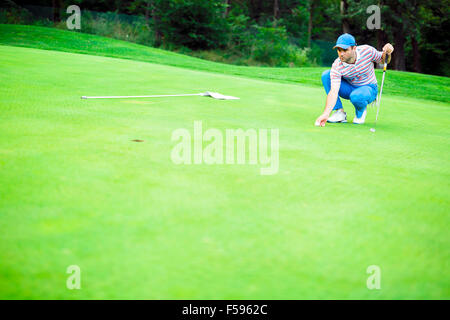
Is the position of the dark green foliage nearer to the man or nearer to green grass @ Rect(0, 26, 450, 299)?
the man

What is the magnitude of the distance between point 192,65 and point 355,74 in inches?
358

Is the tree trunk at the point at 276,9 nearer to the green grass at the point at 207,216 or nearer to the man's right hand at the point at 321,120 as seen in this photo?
the man's right hand at the point at 321,120

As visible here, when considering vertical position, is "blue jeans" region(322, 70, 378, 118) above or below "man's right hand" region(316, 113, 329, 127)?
above

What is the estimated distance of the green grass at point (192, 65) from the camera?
1235 cm

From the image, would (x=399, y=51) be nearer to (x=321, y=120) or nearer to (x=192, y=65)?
(x=192, y=65)

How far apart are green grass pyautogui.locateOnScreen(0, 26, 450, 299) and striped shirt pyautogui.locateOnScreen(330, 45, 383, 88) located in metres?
1.72

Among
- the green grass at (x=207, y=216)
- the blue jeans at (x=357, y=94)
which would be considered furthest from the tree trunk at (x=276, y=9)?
the green grass at (x=207, y=216)

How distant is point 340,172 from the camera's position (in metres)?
2.91

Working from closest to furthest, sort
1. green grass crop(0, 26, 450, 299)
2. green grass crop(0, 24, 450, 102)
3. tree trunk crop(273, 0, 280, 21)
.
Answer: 1. green grass crop(0, 26, 450, 299)
2. green grass crop(0, 24, 450, 102)
3. tree trunk crop(273, 0, 280, 21)

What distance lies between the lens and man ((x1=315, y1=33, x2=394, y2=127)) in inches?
214

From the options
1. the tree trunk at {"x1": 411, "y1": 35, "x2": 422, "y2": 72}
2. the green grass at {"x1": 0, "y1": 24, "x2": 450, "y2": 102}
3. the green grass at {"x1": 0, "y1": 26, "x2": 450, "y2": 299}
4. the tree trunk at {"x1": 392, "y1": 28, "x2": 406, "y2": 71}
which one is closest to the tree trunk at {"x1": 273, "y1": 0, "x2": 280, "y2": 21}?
the tree trunk at {"x1": 411, "y1": 35, "x2": 422, "y2": 72}

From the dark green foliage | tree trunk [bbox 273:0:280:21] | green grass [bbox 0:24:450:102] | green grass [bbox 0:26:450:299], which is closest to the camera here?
green grass [bbox 0:26:450:299]

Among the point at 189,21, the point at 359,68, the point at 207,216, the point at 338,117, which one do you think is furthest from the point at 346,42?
the point at 189,21

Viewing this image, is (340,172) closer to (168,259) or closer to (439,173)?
(439,173)
